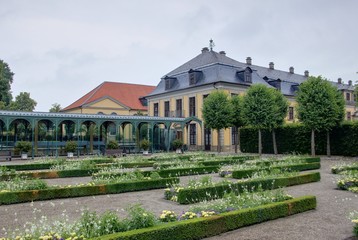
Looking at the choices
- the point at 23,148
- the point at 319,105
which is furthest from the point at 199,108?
the point at 23,148

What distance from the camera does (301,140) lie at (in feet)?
87.0

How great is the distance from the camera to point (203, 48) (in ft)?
136

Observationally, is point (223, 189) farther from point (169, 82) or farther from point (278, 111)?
point (169, 82)

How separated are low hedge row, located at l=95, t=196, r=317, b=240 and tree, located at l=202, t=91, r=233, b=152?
21.1 meters

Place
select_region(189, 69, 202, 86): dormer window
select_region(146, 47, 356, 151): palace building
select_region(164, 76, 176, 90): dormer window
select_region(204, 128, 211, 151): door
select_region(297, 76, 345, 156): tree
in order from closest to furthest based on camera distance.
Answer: select_region(297, 76, 345, 156): tree < select_region(146, 47, 356, 151): palace building < select_region(204, 128, 211, 151): door < select_region(189, 69, 202, 86): dormer window < select_region(164, 76, 176, 90): dormer window

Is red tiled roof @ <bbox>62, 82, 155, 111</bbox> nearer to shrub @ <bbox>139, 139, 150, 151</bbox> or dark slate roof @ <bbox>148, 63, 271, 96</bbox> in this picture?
dark slate roof @ <bbox>148, 63, 271, 96</bbox>

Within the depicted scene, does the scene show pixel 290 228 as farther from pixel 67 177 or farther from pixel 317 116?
pixel 317 116

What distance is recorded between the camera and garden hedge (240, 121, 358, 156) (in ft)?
77.2

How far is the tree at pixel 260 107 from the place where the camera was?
25516 millimetres

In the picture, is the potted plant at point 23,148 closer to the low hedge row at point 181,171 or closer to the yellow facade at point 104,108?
the low hedge row at point 181,171

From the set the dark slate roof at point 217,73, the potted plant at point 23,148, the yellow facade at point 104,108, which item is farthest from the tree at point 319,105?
the yellow facade at point 104,108

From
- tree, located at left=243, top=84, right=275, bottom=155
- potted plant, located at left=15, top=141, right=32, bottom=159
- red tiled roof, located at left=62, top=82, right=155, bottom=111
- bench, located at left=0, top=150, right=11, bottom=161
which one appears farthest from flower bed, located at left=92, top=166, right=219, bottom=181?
red tiled roof, located at left=62, top=82, right=155, bottom=111

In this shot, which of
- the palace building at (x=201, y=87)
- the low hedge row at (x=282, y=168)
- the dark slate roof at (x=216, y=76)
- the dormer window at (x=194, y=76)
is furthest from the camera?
the dormer window at (x=194, y=76)

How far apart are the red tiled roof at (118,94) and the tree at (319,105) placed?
27218 millimetres
